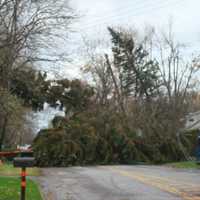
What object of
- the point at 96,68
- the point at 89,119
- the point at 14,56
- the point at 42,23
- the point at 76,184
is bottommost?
the point at 76,184

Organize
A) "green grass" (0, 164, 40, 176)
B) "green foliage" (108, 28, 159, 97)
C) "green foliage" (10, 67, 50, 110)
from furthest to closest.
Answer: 1. "green foliage" (108, 28, 159, 97)
2. "green foliage" (10, 67, 50, 110)
3. "green grass" (0, 164, 40, 176)

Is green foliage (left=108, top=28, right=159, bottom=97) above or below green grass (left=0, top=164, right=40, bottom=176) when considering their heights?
above

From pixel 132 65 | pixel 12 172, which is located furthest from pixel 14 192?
pixel 132 65

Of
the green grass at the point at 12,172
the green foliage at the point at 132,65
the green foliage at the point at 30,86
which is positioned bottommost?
the green grass at the point at 12,172

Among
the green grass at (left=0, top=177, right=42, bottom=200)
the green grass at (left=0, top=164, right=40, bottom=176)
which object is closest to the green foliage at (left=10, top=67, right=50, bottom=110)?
the green grass at (left=0, top=164, right=40, bottom=176)

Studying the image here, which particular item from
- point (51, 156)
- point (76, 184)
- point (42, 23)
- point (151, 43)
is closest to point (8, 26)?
point (42, 23)

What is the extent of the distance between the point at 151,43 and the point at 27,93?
1832 cm

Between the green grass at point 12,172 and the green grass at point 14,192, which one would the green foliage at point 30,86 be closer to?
the green grass at point 12,172

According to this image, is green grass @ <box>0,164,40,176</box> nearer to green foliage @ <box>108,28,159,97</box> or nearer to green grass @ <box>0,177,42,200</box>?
green grass @ <box>0,177,42,200</box>

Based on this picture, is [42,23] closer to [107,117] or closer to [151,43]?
[107,117]

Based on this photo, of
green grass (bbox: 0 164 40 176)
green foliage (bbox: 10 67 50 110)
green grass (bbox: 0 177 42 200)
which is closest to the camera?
green grass (bbox: 0 177 42 200)

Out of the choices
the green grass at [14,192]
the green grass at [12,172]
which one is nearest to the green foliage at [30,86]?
the green grass at [12,172]

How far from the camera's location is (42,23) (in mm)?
25188

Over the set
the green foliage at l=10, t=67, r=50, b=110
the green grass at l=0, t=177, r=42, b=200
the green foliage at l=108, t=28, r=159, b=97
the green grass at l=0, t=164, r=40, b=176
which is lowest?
the green grass at l=0, t=177, r=42, b=200
